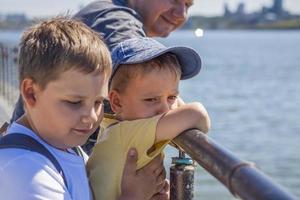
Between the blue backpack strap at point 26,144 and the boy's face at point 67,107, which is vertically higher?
the boy's face at point 67,107

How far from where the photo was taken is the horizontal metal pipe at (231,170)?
1765 millimetres

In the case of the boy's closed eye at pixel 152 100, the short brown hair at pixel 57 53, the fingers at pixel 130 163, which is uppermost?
the short brown hair at pixel 57 53

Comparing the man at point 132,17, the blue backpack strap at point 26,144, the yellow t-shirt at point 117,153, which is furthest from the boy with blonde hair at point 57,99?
the man at point 132,17

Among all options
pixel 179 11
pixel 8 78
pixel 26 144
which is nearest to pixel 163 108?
pixel 26 144

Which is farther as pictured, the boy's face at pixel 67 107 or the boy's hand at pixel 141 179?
the boy's hand at pixel 141 179

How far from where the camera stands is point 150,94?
9.07 ft

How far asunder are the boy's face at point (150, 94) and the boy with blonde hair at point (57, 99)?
391 mm

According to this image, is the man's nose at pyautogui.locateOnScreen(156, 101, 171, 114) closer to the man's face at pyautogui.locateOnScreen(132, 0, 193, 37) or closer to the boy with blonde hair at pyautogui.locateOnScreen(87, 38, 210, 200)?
the boy with blonde hair at pyautogui.locateOnScreen(87, 38, 210, 200)

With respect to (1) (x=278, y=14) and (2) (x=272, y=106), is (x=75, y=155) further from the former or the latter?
(1) (x=278, y=14)

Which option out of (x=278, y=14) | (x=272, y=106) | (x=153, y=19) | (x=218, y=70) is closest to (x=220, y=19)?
(x=278, y=14)

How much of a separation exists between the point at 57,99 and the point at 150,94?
0.54 m

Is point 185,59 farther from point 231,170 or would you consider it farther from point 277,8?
point 277,8

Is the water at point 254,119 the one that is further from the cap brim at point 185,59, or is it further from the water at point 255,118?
the cap brim at point 185,59

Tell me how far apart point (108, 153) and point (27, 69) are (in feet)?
1.70
